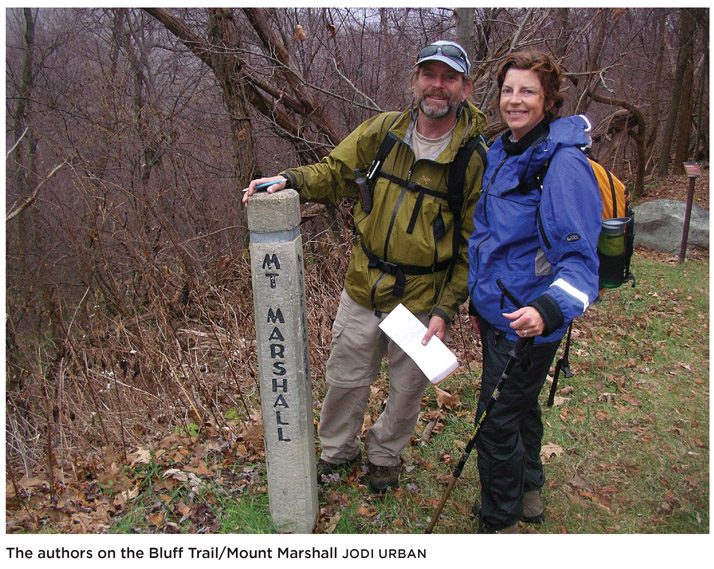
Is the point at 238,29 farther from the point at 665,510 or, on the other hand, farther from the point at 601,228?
the point at 665,510

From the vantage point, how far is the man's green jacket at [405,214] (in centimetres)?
285

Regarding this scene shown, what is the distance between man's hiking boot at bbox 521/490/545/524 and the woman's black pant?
1.04ft

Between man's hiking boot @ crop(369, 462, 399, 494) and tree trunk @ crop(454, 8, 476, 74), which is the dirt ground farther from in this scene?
man's hiking boot @ crop(369, 462, 399, 494)

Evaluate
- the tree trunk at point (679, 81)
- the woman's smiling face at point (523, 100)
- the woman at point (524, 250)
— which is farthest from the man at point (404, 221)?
the tree trunk at point (679, 81)

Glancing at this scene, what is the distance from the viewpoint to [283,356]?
8.81 ft

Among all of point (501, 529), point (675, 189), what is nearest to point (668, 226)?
point (675, 189)

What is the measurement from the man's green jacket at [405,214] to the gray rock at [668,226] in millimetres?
8980

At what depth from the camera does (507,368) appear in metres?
2.55

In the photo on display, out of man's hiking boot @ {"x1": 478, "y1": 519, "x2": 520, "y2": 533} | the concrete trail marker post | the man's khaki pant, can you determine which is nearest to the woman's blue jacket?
the man's khaki pant

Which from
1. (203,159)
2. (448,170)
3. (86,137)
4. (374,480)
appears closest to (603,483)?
(374,480)

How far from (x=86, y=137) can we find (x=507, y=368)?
9772mm

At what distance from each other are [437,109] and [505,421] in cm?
163

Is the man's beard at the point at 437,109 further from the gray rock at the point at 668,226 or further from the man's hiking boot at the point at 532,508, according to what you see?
the gray rock at the point at 668,226

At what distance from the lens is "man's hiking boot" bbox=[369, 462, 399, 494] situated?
11.2ft
